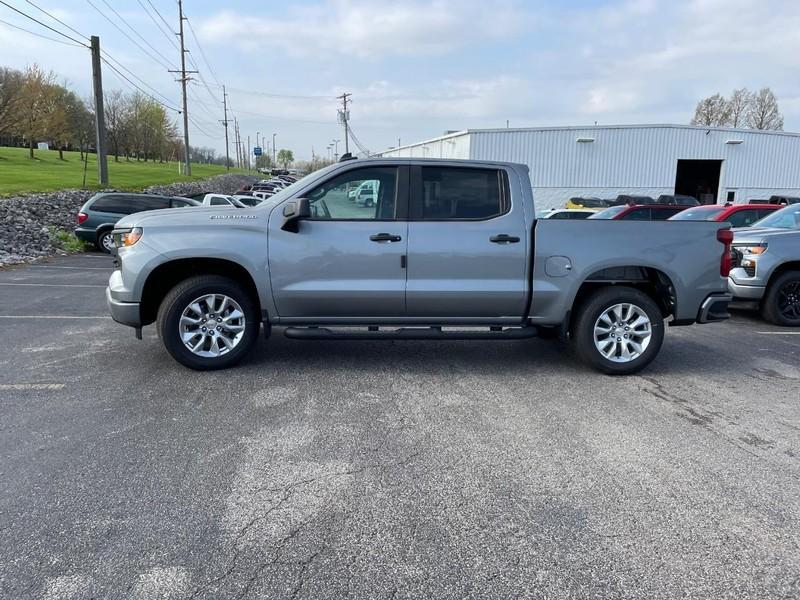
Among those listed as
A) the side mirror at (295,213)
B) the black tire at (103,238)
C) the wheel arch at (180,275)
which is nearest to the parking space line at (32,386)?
the wheel arch at (180,275)

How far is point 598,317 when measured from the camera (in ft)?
18.6

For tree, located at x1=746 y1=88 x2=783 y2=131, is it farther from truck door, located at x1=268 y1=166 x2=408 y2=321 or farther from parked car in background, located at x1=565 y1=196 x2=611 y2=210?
truck door, located at x1=268 y1=166 x2=408 y2=321

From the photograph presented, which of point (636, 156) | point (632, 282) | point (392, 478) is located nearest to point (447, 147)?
point (636, 156)

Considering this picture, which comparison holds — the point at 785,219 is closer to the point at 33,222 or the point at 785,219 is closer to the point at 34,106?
the point at 33,222

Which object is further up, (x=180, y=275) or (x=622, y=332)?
(x=180, y=275)

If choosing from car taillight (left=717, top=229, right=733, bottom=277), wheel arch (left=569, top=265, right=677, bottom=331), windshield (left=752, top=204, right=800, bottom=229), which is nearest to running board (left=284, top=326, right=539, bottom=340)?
wheel arch (left=569, top=265, right=677, bottom=331)

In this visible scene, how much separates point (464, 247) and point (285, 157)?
189428 mm

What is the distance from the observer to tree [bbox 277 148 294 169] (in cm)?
18559

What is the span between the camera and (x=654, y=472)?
12.0 feet

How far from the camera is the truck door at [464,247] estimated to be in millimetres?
5422

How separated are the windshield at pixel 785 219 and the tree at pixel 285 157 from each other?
184461 mm

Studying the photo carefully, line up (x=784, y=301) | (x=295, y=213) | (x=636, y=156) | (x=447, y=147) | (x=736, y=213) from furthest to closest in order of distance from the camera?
(x=447, y=147)
(x=636, y=156)
(x=736, y=213)
(x=784, y=301)
(x=295, y=213)

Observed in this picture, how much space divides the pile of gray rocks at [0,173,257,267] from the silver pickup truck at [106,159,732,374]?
10.2 m

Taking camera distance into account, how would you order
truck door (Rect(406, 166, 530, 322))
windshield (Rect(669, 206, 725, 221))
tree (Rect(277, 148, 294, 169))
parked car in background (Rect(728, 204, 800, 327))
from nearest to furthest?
truck door (Rect(406, 166, 530, 322)) → parked car in background (Rect(728, 204, 800, 327)) → windshield (Rect(669, 206, 725, 221)) → tree (Rect(277, 148, 294, 169))
